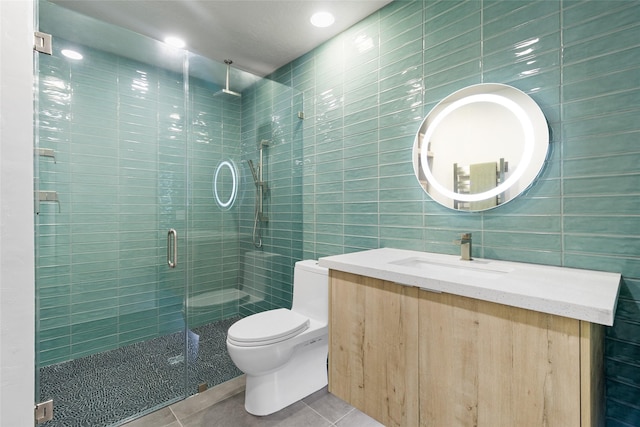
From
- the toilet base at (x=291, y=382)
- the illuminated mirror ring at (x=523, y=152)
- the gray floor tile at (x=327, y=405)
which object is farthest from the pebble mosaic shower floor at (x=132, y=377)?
the illuminated mirror ring at (x=523, y=152)

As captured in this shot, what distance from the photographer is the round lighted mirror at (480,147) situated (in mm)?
1303

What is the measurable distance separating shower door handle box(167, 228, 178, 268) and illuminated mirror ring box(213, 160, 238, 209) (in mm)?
393

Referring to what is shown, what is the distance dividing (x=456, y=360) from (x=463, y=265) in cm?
50

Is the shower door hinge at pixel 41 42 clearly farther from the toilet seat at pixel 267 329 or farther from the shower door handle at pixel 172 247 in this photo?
the toilet seat at pixel 267 329

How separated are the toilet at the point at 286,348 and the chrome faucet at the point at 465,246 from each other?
859mm

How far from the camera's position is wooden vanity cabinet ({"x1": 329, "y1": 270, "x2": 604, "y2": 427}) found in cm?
78

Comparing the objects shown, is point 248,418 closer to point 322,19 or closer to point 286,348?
point 286,348

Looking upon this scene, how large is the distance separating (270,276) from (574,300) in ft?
6.72

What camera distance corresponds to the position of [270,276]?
2473mm

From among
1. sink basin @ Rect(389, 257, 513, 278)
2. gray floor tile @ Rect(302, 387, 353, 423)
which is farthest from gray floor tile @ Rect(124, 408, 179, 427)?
sink basin @ Rect(389, 257, 513, 278)

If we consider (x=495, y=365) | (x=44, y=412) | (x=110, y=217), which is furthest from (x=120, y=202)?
(x=495, y=365)

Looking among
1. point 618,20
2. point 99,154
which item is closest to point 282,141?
point 99,154

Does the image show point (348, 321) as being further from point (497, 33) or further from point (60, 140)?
point (60, 140)

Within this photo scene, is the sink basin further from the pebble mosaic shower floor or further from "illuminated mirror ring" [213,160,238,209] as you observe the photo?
the pebble mosaic shower floor
